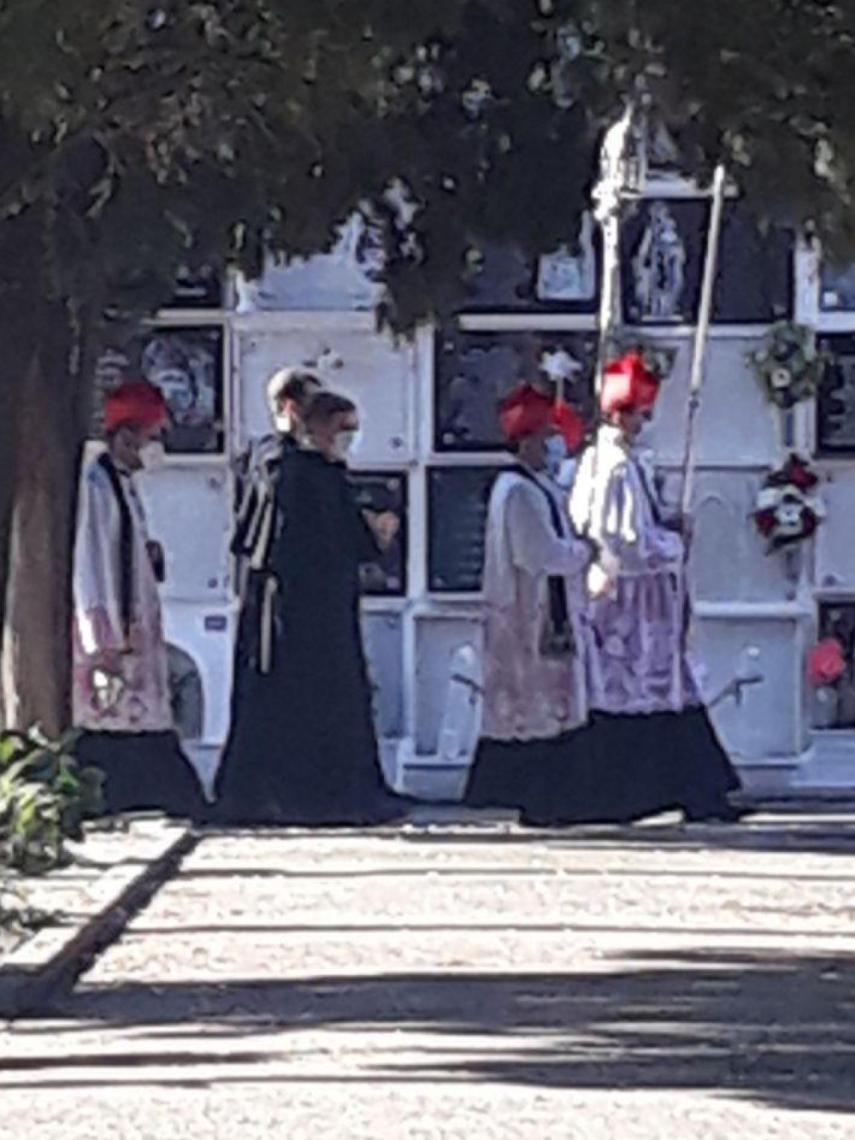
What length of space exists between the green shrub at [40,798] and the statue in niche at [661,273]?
543 centimetres

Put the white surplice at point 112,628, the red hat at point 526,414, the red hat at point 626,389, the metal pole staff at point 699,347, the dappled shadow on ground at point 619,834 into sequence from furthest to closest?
the metal pole staff at point 699,347 → the red hat at point 626,389 → the red hat at point 526,414 → the white surplice at point 112,628 → the dappled shadow on ground at point 619,834

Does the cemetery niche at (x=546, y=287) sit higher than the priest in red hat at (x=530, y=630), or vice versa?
the cemetery niche at (x=546, y=287)

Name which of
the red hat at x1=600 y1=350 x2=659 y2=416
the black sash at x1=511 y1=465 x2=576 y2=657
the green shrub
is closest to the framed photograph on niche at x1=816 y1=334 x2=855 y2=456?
the red hat at x1=600 y1=350 x2=659 y2=416

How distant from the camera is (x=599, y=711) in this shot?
18.8 m

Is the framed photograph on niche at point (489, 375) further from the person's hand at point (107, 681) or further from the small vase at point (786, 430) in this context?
the person's hand at point (107, 681)

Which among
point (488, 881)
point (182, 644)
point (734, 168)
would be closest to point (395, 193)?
point (488, 881)

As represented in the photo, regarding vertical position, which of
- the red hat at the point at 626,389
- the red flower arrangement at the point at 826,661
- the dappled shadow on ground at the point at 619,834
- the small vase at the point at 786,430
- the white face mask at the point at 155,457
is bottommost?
the dappled shadow on ground at the point at 619,834

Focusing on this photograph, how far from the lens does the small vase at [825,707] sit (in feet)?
72.9

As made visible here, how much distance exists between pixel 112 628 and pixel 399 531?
411cm

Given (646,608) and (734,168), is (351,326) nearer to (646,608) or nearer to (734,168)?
(646,608)

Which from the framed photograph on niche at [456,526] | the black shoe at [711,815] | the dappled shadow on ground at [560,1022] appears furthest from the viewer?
the framed photograph on niche at [456,526]

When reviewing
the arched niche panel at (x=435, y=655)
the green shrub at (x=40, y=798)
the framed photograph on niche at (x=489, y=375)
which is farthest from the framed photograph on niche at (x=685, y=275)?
the green shrub at (x=40, y=798)

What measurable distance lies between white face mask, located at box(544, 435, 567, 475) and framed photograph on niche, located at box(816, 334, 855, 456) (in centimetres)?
247

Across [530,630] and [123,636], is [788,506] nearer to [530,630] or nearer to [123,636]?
[530,630]
